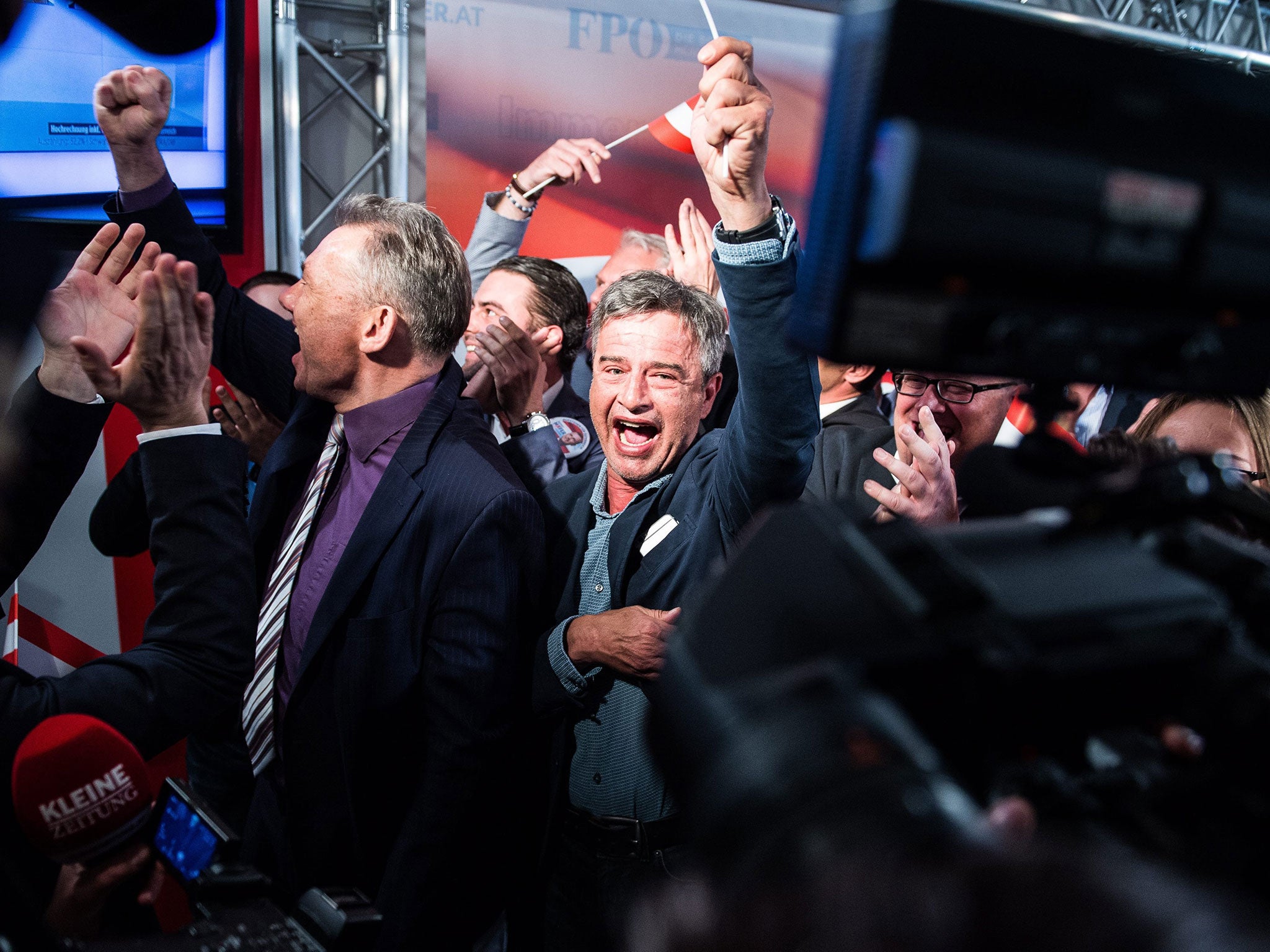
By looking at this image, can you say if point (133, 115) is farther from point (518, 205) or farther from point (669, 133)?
point (669, 133)

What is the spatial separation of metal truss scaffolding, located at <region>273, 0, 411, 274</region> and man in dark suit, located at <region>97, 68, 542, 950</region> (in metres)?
1.91

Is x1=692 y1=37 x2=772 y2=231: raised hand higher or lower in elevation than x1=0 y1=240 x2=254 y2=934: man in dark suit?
higher

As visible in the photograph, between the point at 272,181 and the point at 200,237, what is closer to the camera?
the point at 200,237

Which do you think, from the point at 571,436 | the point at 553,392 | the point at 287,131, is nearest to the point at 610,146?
the point at 287,131

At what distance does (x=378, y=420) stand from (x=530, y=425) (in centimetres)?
69

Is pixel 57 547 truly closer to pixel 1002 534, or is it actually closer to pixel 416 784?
pixel 416 784

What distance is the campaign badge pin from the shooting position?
2.73 meters

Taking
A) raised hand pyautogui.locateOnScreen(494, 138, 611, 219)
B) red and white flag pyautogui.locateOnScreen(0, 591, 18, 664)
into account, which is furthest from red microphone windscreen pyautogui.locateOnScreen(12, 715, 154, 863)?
raised hand pyautogui.locateOnScreen(494, 138, 611, 219)

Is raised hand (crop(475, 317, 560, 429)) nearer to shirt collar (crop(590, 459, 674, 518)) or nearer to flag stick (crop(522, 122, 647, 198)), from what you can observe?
shirt collar (crop(590, 459, 674, 518))

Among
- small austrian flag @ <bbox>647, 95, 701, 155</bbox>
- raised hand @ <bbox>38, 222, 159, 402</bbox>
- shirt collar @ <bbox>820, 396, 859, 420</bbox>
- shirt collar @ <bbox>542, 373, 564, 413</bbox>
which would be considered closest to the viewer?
raised hand @ <bbox>38, 222, 159, 402</bbox>

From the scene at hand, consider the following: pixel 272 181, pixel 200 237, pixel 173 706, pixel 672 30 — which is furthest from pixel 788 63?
pixel 173 706

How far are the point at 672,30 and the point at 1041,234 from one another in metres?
4.61

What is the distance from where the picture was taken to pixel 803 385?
1.44 metres

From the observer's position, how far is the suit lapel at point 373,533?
1804 mm
